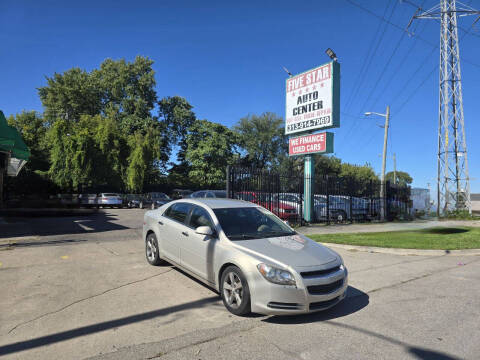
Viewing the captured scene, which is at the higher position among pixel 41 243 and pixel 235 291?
pixel 235 291

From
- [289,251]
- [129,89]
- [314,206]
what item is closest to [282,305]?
[289,251]

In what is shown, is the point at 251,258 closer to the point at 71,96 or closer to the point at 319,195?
the point at 319,195

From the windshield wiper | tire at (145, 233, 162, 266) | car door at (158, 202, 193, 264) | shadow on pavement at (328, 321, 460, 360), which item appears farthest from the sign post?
shadow on pavement at (328, 321, 460, 360)

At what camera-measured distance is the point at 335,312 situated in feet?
14.7

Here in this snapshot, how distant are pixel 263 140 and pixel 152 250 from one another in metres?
48.0

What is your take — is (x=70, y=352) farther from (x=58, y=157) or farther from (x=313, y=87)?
(x=58, y=157)

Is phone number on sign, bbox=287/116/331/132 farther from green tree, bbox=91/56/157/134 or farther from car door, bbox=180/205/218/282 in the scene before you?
green tree, bbox=91/56/157/134

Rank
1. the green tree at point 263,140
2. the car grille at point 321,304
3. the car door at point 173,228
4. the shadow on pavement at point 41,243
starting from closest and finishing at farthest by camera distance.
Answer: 1. the car grille at point 321,304
2. the car door at point 173,228
3. the shadow on pavement at point 41,243
4. the green tree at point 263,140

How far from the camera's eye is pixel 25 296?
15.8 ft

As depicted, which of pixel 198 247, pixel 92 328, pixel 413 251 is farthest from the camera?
pixel 413 251

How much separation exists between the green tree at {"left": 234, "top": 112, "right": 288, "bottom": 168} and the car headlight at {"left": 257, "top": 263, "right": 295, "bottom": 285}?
49267 millimetres

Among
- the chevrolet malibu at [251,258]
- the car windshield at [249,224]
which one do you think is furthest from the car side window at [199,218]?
the car windshield at [249,224]

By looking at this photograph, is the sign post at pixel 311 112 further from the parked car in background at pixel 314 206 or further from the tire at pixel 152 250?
the tire at pixel 152 250

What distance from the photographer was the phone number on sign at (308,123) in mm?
15323
